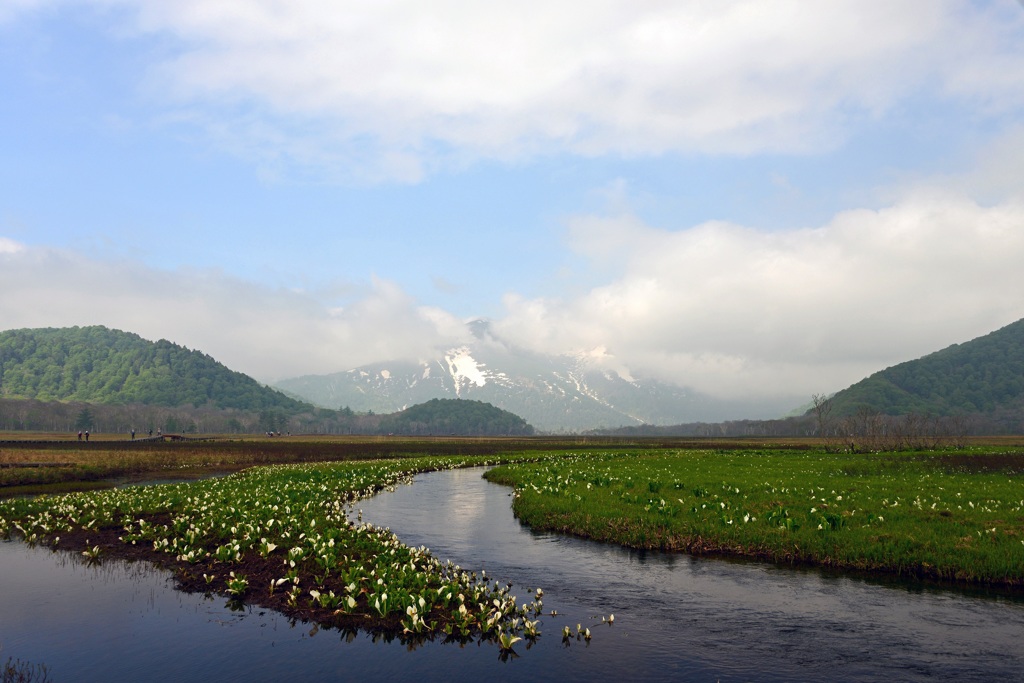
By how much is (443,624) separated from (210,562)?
10.3 metres

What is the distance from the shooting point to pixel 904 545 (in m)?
21.2

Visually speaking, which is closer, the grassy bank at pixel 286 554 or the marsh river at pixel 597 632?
the marsh river at pixel 597 632

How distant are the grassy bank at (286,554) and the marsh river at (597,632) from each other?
30.1 inches

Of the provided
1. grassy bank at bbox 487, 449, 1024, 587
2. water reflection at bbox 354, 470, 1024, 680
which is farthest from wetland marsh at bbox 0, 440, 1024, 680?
grassy bank at bbox 487, 449, 1024, 587

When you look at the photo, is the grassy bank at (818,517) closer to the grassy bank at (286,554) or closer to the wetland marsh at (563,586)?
the wetland marsh at (563,586)

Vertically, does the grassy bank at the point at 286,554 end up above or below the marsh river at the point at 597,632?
above

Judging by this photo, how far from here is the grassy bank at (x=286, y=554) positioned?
49.7 feet

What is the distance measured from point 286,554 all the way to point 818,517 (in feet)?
67.5

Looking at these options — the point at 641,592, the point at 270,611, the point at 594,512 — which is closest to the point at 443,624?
the point at 270,611

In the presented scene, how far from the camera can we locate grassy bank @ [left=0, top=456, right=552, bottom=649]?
15.2 meters

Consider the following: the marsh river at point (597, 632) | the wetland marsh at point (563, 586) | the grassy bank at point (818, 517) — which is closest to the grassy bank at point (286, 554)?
the wetland marsh at point (563, 586)

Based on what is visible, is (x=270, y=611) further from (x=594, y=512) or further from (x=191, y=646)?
(x=594, y=512)

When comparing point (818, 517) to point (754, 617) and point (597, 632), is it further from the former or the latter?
point (597, 632)

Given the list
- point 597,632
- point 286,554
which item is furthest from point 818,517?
point 286,554
